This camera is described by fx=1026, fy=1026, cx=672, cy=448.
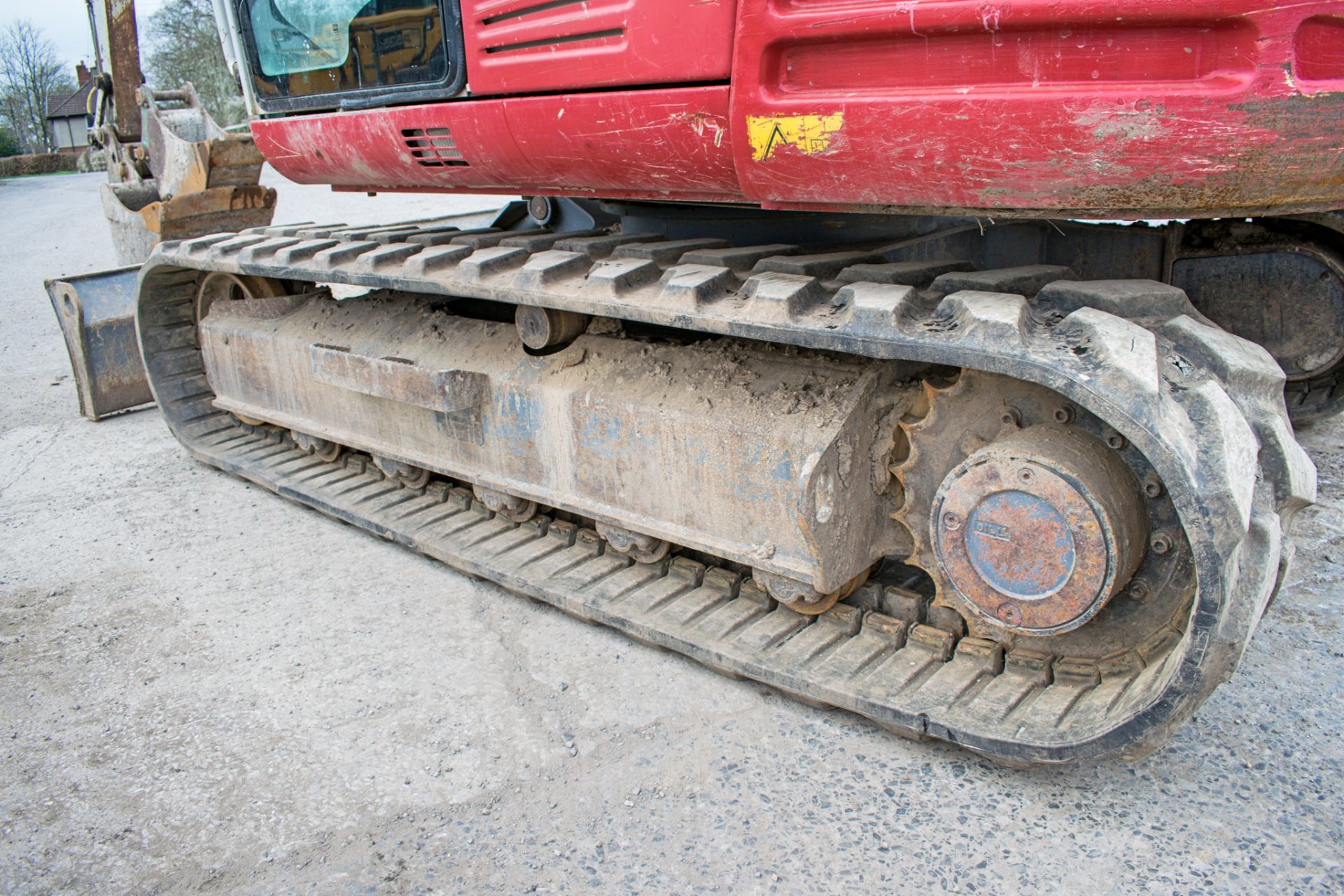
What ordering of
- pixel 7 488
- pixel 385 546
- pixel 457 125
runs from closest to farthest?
pixel 457 125 → pixel 385 546 → pixel 7 488

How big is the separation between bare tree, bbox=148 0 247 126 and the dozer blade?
2193cm

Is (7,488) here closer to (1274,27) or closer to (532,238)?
(532,238)

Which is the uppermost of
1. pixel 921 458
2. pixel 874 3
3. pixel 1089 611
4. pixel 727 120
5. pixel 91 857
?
pixel 874 3

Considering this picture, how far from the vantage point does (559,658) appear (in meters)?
2.88

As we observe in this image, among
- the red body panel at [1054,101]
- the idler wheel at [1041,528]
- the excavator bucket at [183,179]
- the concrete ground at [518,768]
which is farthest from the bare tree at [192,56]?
the idler wheel at [1041,528]

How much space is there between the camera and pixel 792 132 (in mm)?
2170

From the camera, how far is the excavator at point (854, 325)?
1869 millimetres

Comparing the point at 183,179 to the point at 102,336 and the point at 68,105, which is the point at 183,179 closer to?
the point at 102,336

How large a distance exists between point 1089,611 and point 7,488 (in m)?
4.48

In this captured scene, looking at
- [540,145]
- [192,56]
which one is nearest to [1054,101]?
[540,145]

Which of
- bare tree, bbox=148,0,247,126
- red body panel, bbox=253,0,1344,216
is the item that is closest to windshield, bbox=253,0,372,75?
red body panel, bbox=253,0,1344,216

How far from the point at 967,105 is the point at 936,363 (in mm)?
539

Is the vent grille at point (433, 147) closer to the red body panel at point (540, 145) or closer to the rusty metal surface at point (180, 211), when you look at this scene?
the red body panel at point (540, 145)

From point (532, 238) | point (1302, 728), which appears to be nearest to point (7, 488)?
point (532, 238)
